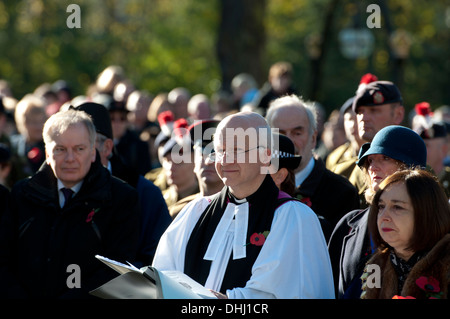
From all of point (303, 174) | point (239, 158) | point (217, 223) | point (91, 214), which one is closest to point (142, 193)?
point (91, 214)

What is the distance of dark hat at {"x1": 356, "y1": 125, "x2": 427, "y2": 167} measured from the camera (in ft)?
16.1

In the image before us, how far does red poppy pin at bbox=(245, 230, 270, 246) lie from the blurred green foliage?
21115 mm

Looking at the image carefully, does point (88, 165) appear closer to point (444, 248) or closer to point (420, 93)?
Answer: point (444, 248)

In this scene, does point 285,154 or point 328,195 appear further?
point 328,195

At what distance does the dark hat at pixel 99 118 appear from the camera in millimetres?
6492

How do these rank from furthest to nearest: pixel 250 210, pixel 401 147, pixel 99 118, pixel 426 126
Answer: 1. pixel 426 126
2. pixel 99 118
3. pixel 401 147
4. pixel 250 210

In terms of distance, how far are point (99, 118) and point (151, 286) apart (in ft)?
8.56

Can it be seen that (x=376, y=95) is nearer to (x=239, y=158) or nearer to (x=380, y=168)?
(x=380, y=168)

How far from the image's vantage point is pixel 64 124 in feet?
18.2

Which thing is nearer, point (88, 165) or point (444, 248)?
point (444, 248)

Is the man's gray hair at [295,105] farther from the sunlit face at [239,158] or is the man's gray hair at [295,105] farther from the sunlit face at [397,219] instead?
the sunlit face at [397,219]

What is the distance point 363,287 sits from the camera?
14.5ft

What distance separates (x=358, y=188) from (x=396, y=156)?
5.22ft
